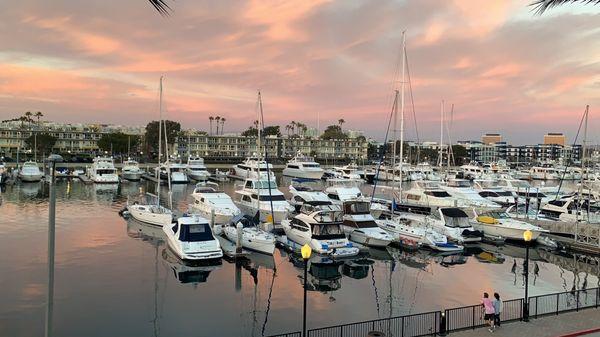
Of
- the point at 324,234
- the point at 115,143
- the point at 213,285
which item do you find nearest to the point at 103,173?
the point at 324,234

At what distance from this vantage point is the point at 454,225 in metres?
37.6

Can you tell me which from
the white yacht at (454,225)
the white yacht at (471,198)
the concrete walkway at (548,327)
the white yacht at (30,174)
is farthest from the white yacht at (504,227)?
the white yacht at (30,174)

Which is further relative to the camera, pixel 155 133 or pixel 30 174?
pixel 155 133

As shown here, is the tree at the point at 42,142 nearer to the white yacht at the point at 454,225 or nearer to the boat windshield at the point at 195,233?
the boat windshield at the point at 195,233

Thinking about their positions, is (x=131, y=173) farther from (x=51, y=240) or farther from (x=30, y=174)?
(x=51, y=240)

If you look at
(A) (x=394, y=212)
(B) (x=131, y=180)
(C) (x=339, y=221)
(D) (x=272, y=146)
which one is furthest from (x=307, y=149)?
(C) (x=339, y=221)

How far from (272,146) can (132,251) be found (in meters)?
145

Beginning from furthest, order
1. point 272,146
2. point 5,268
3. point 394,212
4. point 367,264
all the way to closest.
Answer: point 272,146, point 394,212, point 367,264, point 5,268

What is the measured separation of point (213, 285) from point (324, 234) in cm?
915

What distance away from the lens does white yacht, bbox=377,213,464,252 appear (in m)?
33.7

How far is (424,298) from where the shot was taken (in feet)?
79.0

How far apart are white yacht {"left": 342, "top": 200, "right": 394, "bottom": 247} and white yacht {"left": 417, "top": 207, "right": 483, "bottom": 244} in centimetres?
454

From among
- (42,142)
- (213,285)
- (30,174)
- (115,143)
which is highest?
(115,143)

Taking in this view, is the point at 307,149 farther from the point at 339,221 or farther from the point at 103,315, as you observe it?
the point at 103,315
